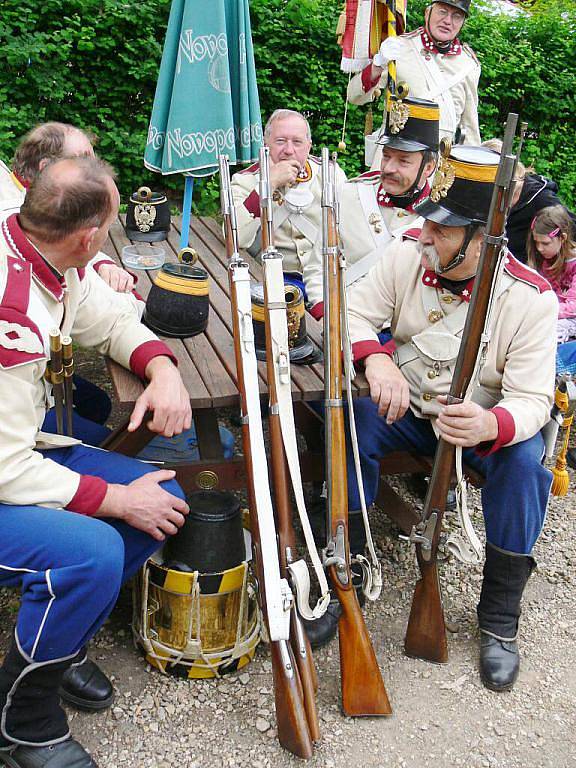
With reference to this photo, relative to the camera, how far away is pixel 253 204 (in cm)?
414

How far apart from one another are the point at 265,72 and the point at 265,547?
21.2 ft

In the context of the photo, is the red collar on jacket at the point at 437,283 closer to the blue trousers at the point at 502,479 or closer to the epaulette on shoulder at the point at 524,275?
the epaulette on shoulder at the point at 524,275

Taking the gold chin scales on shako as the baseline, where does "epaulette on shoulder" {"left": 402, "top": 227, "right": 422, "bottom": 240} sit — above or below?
above

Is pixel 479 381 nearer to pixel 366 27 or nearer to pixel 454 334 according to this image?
pixel 454 334

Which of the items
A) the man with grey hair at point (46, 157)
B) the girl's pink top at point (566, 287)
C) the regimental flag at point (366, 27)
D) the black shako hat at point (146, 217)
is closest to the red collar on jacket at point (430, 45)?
the regimental flag at point (366, 27)

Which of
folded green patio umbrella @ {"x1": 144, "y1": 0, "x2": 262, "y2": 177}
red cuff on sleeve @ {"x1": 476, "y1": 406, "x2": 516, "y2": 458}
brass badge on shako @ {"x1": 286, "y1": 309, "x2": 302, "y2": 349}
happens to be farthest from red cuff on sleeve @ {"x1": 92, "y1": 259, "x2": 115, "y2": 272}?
red cuff on sleeve @ {"x1": 476, "y1": 406, "x2": 516, "y2": 458}

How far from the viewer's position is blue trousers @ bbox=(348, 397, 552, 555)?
2965 mm

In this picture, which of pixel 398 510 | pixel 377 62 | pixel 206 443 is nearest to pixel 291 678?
pixel 206 443

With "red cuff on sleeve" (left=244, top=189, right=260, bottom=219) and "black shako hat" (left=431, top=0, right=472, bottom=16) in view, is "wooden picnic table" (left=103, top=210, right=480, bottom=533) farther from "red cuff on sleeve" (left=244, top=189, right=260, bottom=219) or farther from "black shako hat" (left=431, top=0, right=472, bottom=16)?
"black shako hat" (left=431, top=0, right=472, bottom=16)

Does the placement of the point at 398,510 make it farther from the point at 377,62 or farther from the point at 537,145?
the point at 537,145

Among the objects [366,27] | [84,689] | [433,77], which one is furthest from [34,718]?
[433,77]

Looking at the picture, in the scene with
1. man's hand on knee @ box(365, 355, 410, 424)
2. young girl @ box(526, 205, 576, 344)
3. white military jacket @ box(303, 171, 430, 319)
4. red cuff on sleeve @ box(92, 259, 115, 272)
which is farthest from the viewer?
young girl @ box(526, 205, 576, 344)

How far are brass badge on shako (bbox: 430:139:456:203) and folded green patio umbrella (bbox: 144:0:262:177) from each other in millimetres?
1291

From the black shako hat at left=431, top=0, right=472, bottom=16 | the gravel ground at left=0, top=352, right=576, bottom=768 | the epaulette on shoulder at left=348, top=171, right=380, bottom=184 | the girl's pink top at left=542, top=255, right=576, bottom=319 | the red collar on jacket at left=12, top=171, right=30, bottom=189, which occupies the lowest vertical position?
the gravel ground at left=0, top=352, right=576, bottom=768
